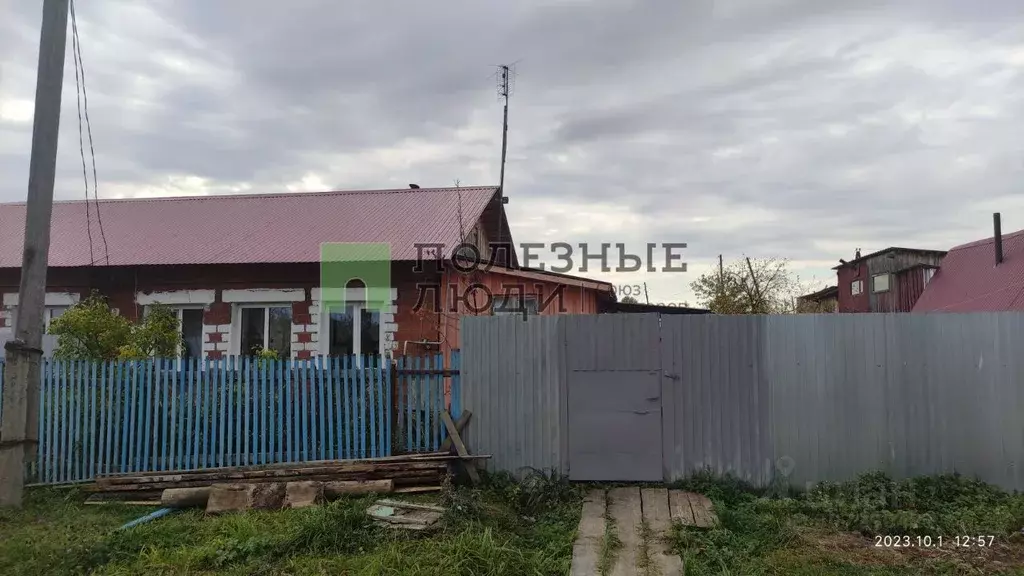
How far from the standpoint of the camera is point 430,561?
4.38 metres

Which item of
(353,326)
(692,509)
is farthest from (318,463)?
(353,326)

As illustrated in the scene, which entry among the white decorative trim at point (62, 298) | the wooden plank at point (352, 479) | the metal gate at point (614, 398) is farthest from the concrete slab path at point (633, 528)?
the white decorative trim at point (62, 298)

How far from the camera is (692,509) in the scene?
5539 mm

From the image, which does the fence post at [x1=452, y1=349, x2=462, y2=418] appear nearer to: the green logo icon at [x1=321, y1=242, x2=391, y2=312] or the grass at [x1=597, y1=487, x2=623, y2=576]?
the grass at [x1=597, y1=487, x2=623, y2=576]

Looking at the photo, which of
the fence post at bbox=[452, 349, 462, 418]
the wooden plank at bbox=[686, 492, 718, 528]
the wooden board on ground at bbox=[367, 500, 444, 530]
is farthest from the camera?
the fence post at bbox=[452, 349, 462, 418]

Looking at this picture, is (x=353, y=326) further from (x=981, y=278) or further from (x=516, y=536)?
(x=981, y=278)

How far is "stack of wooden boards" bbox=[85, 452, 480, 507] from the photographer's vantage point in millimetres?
5938

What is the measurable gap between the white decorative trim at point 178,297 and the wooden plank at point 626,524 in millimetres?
9220

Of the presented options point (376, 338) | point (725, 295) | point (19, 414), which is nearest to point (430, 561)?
point (19, 414)

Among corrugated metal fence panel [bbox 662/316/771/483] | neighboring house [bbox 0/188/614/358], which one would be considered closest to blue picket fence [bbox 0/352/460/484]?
corrugated metal fence panel [bbox 662/316/771/483]

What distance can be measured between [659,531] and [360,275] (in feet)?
25.1

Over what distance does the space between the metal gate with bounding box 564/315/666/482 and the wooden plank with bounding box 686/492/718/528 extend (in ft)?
1.53

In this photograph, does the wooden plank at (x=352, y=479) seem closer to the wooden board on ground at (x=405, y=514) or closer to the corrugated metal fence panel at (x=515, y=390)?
the wooden board on ground at (x=405, y=514)

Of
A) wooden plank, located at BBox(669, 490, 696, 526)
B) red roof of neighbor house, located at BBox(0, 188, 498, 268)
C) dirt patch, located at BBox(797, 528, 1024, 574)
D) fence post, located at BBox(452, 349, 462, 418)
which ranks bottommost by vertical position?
dirt patch, located at BBox(797, 528, 1024, 574)
